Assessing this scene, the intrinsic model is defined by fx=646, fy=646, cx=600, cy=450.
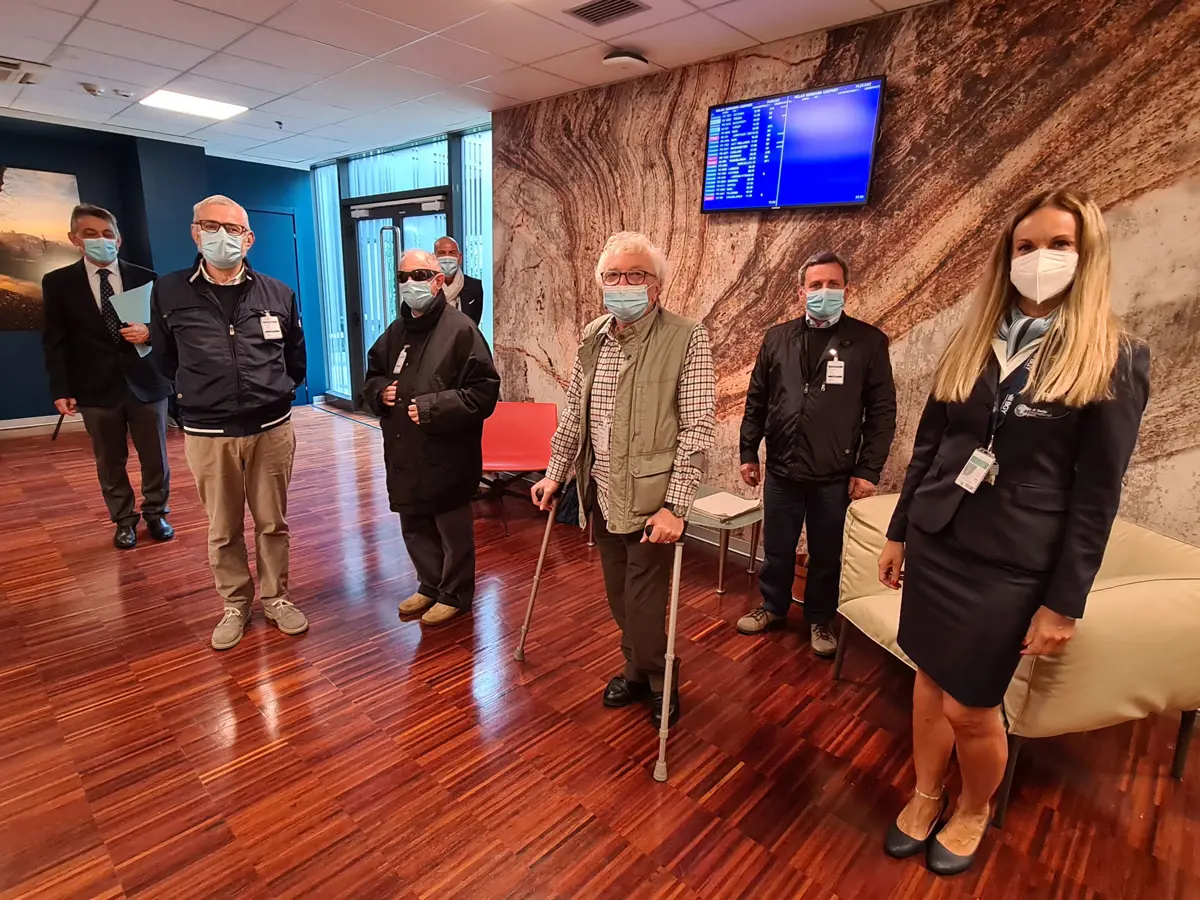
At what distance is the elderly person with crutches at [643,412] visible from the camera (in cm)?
201

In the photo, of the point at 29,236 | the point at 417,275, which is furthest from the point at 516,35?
the point at 29,236

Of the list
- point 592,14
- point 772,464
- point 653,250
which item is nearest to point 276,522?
point 653,250

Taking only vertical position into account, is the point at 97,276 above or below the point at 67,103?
below

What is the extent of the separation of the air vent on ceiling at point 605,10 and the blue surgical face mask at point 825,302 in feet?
5.19

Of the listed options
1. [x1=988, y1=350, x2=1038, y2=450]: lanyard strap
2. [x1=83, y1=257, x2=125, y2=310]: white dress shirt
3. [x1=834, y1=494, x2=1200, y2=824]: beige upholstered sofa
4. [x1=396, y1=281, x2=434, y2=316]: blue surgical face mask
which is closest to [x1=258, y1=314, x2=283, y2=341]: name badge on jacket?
[x1=396, y1=281, x2=434, y2=316]: blue surgical face mask

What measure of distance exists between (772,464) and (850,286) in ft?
3.74

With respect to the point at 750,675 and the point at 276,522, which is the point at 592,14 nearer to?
the point at 276,522

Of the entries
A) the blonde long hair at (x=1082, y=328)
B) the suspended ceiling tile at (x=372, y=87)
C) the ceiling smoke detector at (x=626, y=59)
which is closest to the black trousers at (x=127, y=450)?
the suspended ceiling tile at (x=372, y=87)

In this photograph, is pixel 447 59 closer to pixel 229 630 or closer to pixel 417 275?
pixel 417 275

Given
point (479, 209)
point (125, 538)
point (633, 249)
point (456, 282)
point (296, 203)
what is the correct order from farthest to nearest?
point (296, 203)
point (479, 209)
point (456, 282)
point (125, 538)
point (633, 249)

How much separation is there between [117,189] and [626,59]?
5890 mm

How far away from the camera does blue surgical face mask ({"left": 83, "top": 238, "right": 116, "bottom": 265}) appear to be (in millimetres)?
3396

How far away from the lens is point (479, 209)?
580cm

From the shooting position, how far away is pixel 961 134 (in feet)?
9.39
